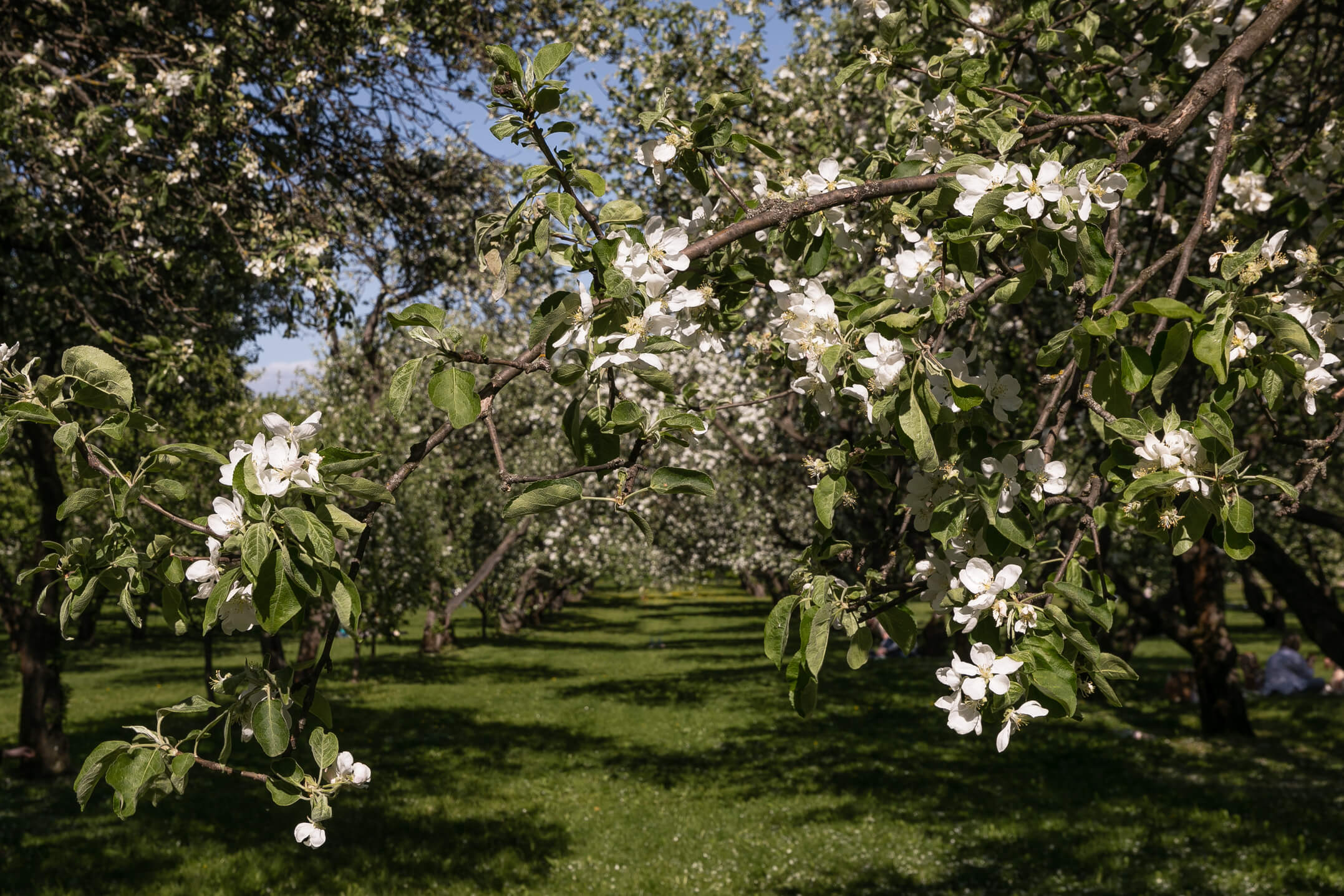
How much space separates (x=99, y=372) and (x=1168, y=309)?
1.76 metres

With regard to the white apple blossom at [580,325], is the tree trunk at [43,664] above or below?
below

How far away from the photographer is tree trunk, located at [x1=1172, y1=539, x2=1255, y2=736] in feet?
41.0

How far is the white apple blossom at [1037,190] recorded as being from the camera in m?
1.83

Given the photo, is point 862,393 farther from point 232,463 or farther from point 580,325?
point 232,463

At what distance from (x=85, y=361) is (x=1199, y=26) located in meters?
3.28

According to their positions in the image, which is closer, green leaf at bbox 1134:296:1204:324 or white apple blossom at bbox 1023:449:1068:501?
green leaf at bbox 1134:296:1204:324

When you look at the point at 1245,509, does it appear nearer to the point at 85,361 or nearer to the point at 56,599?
the point at 85,361

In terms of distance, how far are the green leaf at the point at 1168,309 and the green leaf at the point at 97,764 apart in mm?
1782

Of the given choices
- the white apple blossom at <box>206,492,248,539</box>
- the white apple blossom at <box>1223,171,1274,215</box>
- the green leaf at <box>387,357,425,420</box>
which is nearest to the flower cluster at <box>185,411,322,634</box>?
the white apple blossom at <box>206,492,248,539</box>

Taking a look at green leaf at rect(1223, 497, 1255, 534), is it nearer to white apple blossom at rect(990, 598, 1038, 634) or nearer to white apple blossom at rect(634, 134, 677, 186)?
white apple blossom at rect(990, 598, 1038, 634)

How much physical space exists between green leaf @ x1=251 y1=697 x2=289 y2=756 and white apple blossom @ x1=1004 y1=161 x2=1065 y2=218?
4.99 ft

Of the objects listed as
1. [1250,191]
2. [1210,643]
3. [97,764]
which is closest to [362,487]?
[97,764]

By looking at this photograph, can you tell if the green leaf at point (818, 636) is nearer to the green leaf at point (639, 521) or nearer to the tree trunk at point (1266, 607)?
the green leaf at point (639, 521)

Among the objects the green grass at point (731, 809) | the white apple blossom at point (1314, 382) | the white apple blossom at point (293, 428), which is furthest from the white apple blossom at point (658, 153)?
the green grass at point (731, 809)
